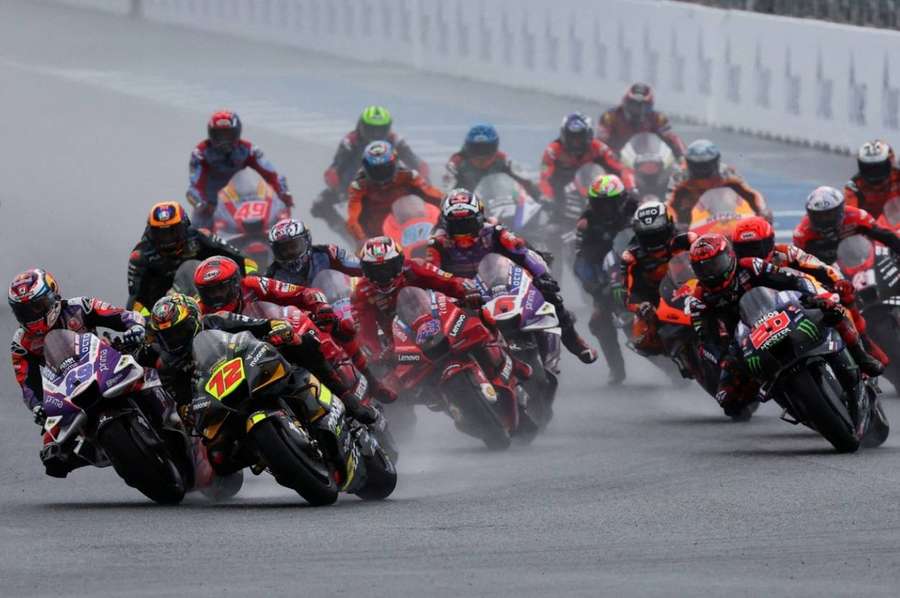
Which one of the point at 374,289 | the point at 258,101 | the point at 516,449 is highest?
the point at 374,289

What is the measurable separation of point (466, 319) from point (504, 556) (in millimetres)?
4653

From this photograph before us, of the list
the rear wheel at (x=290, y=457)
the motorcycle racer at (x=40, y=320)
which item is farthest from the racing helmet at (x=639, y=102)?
the rear wheel at (x=290, y=457)

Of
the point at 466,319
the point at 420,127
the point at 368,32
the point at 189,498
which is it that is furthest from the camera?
the point at 368,32

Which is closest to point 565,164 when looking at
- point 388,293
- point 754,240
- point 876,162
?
point 876,162

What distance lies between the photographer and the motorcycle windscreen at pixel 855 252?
621 inches

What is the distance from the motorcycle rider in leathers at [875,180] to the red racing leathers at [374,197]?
3.54 meters

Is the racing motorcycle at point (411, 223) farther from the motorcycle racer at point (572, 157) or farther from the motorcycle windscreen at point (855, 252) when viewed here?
the motorcycle windscreen at point (855, 252)

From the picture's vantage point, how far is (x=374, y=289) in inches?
587

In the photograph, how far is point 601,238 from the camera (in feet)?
60.3

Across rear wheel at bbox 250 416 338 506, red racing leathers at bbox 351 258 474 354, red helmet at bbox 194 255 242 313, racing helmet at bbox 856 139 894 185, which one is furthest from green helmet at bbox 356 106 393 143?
rear wheel at bbox 250 416 338 506

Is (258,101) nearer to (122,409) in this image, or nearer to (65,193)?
(65,193)

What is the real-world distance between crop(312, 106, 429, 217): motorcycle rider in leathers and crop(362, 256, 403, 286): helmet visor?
732 centimetres

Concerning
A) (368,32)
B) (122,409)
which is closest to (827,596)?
(122,409)

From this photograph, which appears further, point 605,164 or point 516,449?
point 605,164
